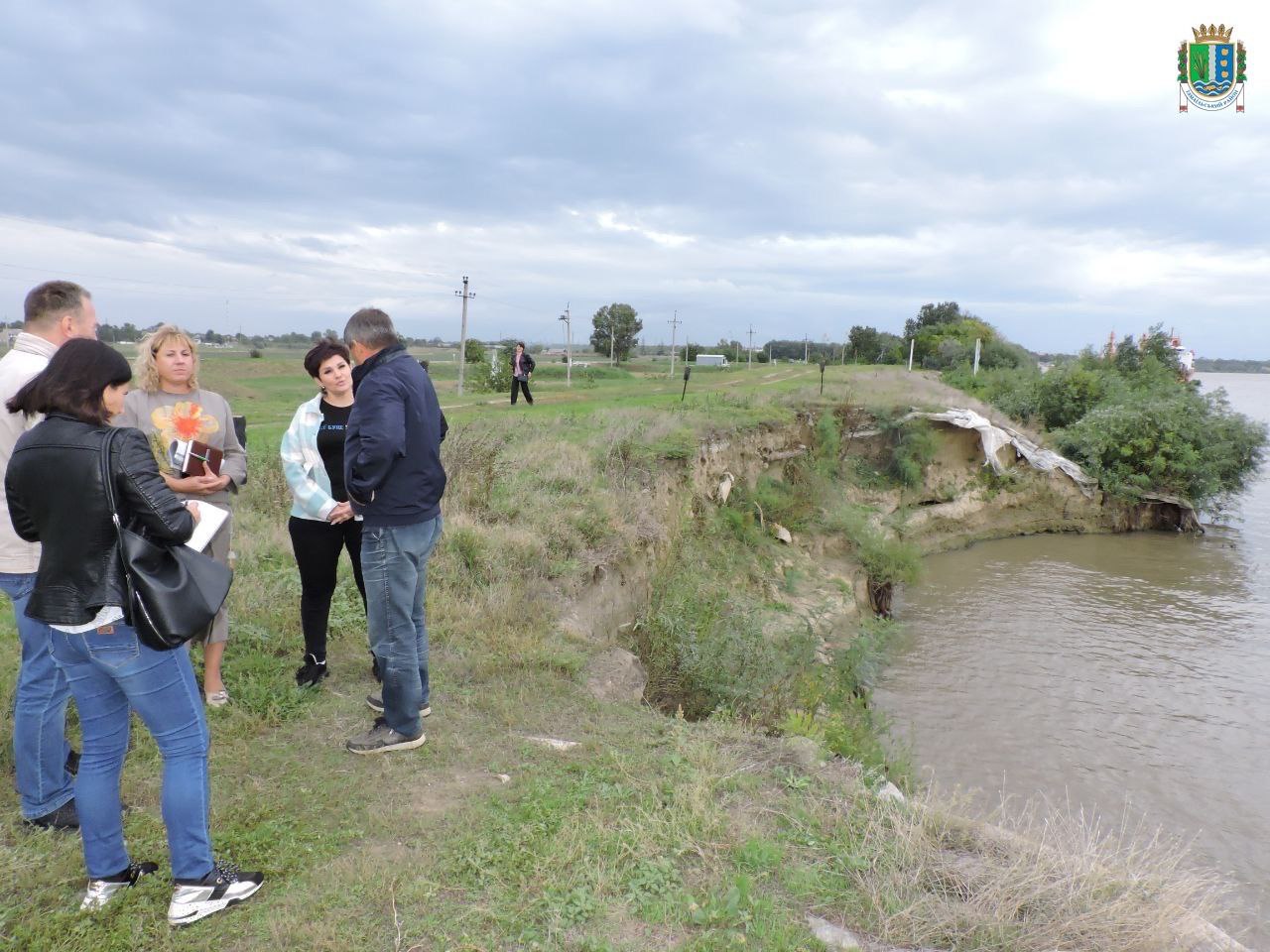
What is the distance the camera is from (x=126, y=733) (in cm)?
283

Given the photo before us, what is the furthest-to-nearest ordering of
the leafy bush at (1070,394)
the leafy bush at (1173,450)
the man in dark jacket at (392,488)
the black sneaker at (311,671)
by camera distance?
the leafy bush at (1070,394) < the leafy bush at (1173,450) < the black sneaker at (311,671) < the man in dark jacket at (392,488)

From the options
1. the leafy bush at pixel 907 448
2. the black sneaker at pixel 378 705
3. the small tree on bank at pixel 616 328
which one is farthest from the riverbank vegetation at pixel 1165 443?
the small tree on bank at pixel 616 328

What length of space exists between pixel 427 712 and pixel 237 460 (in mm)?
1932

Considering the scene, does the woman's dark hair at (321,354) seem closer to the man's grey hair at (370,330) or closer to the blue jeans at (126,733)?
the man's grey hair at (370,330)

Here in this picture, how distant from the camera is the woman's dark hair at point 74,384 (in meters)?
2.49

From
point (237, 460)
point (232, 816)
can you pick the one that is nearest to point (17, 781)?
point (232, 816)

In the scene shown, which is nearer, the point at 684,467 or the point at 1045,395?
the point at 684,467

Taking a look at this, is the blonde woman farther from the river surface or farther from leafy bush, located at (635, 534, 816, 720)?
the river surface

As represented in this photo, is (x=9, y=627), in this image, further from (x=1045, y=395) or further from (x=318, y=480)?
(x=1045, y=395)

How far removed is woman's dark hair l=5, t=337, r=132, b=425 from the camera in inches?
98.0

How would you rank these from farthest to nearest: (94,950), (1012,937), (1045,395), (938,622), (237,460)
→ (1045,395)
(938,622)
(237,460)
(1012,937)
(94,950)

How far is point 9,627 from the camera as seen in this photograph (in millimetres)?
5332

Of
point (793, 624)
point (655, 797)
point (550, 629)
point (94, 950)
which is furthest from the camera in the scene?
point (793, 624)

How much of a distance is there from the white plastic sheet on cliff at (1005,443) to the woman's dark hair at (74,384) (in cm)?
2063
